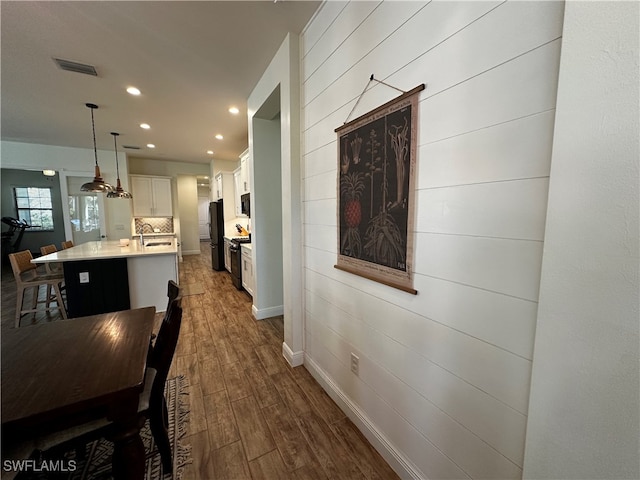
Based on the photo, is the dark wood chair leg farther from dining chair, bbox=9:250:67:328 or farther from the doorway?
dining chair, bbox=9:250:67:328

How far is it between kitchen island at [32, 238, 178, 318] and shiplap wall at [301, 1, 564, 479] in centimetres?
325

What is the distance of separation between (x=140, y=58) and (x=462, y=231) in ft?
10.5

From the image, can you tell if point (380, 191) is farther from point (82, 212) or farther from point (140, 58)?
point (82, 212)

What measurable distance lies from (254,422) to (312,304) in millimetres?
910

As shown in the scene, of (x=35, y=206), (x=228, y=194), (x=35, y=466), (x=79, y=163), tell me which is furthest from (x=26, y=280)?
(x=35, y=206)

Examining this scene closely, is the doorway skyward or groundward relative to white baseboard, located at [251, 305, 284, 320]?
skyward

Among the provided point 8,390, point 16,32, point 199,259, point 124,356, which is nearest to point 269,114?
point 16,32

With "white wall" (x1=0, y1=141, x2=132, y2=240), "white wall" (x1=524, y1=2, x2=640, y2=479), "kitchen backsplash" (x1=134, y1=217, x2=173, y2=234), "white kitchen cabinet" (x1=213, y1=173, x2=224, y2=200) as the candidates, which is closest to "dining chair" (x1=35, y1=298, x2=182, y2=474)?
"white wall" (x1=524, y1=2, x2=640, y2=479)

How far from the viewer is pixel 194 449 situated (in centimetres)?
153

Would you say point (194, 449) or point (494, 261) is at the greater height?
point (494, 261)

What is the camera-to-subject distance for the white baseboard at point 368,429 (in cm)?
132

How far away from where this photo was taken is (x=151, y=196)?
6.94 m

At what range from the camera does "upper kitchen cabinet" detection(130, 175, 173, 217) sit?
677 cm

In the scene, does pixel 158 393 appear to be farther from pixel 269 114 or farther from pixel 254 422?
pixel 269 114
